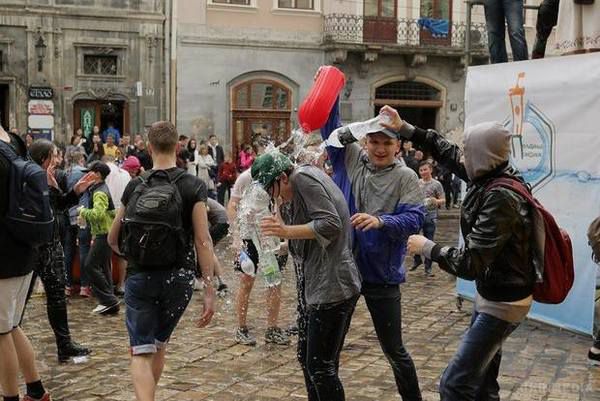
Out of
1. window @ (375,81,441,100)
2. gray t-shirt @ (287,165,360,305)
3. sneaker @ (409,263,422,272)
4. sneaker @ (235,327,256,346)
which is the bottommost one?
sneaker @ (409,263,422,272)

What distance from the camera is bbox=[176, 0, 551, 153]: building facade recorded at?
25453 millimetres

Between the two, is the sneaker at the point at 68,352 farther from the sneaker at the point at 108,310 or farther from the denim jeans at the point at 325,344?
the denim jeans at the point at 325,344

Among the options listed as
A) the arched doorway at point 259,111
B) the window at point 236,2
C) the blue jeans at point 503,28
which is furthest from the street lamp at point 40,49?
the blue jeans at point 503,28

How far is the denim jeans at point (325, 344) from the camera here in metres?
4.47

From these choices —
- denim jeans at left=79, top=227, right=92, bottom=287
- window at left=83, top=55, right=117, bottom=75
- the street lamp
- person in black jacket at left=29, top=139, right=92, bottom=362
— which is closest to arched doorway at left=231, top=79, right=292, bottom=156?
window at left=83, top=55, right=117, bottom=75

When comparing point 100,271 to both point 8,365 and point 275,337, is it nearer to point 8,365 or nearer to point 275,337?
point 275,337

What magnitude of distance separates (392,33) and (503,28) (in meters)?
18.1

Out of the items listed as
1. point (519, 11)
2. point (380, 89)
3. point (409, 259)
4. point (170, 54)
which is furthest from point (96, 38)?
point (519, 11)

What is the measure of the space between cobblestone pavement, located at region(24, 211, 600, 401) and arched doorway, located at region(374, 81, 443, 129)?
1941cm

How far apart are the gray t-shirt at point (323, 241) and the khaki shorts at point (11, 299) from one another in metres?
1.74

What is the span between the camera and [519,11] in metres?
9.45

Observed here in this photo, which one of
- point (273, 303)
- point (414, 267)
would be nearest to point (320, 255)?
point (273, 303)

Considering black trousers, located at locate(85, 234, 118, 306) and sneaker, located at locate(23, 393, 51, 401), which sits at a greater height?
black trousers, located at locate(85, 234, 118, 306)

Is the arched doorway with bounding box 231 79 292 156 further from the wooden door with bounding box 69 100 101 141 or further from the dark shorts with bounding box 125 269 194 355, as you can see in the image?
the dark shorts with bounding box 125 269 194 355
